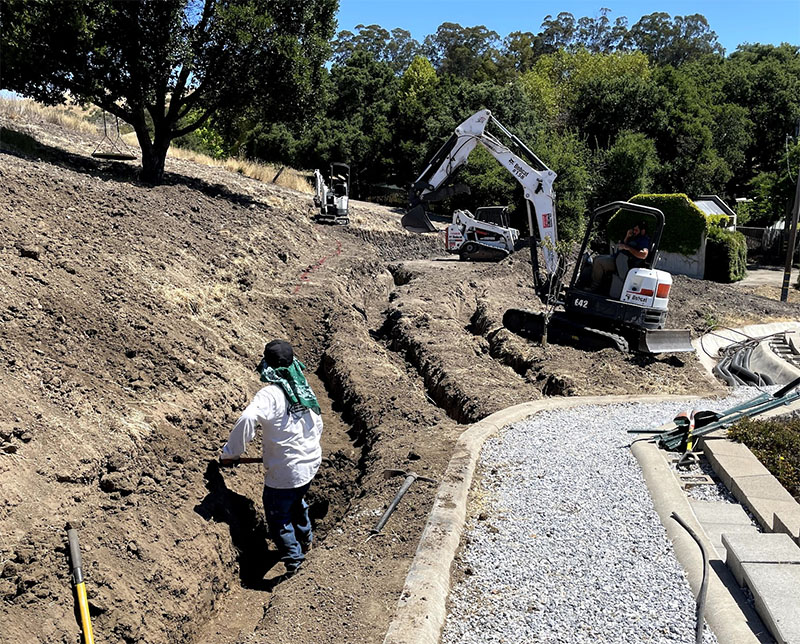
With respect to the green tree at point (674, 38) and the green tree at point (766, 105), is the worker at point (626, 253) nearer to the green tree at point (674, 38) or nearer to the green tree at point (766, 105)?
the green tree at point (766, 105)

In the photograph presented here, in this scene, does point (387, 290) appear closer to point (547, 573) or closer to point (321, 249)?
point (321, 249)

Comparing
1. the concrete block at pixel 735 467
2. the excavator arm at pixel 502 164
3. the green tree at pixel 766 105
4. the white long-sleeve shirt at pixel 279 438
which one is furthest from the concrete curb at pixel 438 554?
the green tree at pixel 766 105

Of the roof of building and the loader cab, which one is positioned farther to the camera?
the roof of building

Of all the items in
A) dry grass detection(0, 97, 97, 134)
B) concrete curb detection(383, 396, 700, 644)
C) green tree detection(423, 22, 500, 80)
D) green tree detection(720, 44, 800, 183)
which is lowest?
concrete curb detection(383, 396, 700, 644)

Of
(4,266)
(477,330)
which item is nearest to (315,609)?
(4,266)

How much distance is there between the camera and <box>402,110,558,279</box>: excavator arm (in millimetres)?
15391

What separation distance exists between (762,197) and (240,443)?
3822cm

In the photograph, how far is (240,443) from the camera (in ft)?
19.1

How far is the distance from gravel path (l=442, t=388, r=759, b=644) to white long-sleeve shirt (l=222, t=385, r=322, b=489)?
1.49 meters

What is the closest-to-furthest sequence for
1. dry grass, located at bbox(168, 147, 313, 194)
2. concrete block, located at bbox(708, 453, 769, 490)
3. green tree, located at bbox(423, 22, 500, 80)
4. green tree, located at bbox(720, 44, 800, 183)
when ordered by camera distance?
concrete block, located at bbox(708, 453, 769, 490), dry grass, located at bbox(168, 147, 313, 194), green tree, located at bbox(720, 44, 800, 183), green tree, located at bbox(423, 22, 500, 80)

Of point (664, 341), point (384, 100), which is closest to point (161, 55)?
point (664, 341)

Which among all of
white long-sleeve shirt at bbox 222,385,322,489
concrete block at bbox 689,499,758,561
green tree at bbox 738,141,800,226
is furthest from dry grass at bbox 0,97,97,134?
green tree at bbox 738,141,800,226

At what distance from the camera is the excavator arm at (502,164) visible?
50.5 ft

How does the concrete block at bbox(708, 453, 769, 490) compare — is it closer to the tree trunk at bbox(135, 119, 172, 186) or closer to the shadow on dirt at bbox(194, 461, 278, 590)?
the shadow on dirt at bbox(194, 461, 278, 590)
